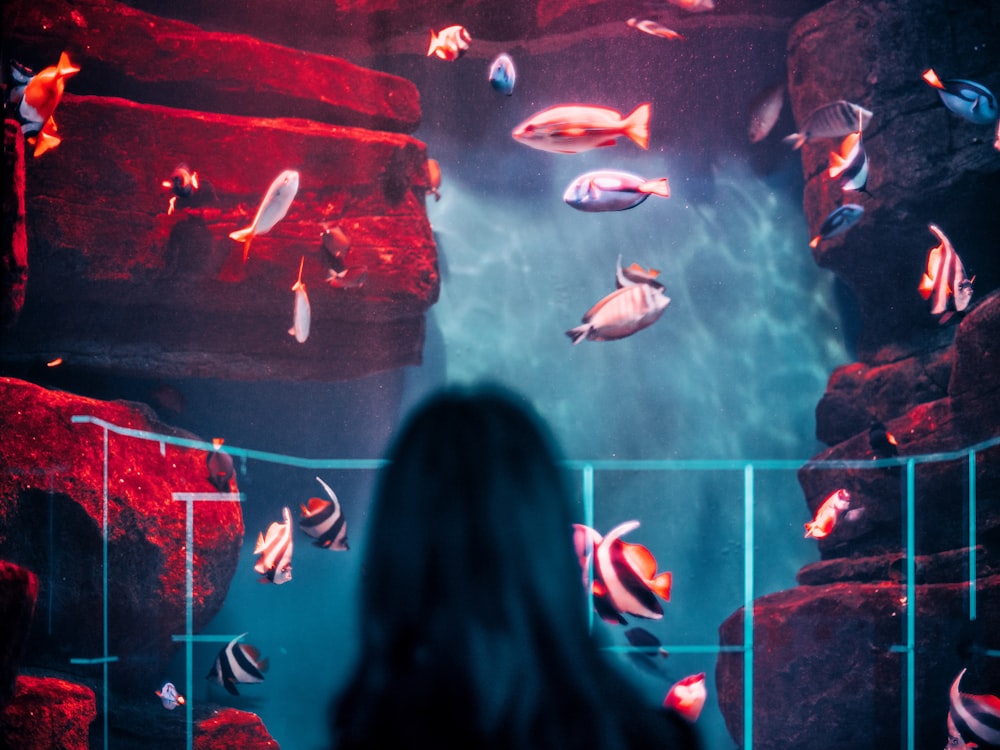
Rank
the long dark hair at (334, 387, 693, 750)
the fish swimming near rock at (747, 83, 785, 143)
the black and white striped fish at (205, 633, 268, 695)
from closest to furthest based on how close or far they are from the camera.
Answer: the black and white striped fish at (205, 633, 268, 695) < the long dark hair at (334, 387, 693, 750) < the fish swimming near rock at (747, 83, 785, 143)

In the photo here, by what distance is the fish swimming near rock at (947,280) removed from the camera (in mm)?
3766

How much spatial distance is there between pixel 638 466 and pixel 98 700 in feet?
14.2

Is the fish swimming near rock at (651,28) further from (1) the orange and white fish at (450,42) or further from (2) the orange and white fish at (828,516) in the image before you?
(2) the orange and white fish at (828,516)

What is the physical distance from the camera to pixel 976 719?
11.6 ft

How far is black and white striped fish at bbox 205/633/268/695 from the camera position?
11.7 feet

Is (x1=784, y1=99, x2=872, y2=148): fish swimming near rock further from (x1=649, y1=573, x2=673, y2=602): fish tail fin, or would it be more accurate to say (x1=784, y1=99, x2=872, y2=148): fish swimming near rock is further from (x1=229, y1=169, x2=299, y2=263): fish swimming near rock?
(x1=229, y1=169, x2=299, y2=263): fish swimming near rock

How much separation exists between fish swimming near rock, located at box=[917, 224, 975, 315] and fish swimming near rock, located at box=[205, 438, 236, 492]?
504 centimetres

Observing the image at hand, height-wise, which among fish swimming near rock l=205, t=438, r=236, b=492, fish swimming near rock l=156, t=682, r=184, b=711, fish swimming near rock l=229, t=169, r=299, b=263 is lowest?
fish swimming near rock l=156, t=682, r=184, b=711

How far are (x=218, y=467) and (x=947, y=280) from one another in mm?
5205

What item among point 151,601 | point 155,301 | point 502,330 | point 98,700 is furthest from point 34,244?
point 502,330

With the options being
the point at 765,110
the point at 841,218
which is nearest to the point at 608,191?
the point at 841,218

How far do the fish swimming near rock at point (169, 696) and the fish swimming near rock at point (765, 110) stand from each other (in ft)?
22.4

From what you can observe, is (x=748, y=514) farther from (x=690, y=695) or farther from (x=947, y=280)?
(x=947, y=280)

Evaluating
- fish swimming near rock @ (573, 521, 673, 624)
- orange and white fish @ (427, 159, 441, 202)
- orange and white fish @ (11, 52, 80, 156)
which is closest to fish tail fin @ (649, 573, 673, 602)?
fish swimming near rock @ (573, 521, 673, 624)
